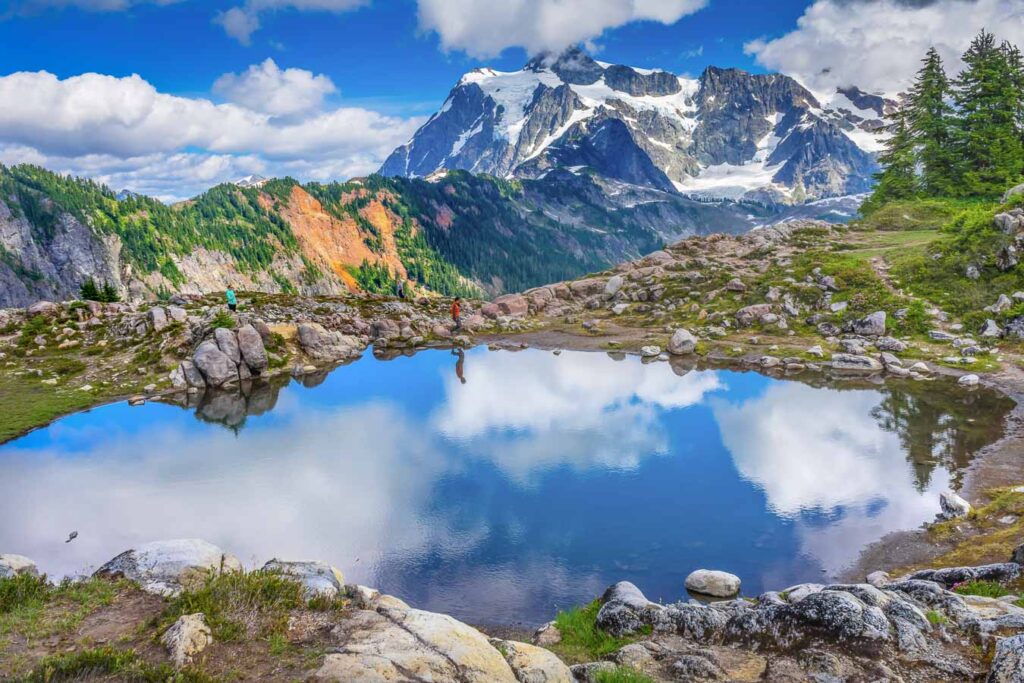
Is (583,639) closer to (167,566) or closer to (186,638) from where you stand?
(186,638)

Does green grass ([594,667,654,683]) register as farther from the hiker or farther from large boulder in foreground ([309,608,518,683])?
the hiker

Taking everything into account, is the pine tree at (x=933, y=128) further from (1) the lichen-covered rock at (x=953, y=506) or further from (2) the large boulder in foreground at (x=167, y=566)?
(2) the large boulder in foreground at (x=167, y=566)

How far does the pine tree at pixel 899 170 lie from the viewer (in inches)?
3346

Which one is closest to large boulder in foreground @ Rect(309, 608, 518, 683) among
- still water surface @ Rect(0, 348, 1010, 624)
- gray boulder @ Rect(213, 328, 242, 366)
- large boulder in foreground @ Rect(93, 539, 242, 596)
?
large boulder in foreground @ Rect(93, 539, 242, 596)

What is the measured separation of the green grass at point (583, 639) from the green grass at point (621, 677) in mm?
2746

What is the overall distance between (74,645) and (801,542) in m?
23.9

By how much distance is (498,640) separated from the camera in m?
13.0

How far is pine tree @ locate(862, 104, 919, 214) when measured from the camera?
85.0 metres

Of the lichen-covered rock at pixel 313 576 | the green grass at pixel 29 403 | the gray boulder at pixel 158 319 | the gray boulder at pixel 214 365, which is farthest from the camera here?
the gray boulder at pixel 158 319

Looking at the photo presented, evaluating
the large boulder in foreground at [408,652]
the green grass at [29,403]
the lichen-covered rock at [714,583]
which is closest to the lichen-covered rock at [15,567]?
the large boulder in foreground at [408,652]

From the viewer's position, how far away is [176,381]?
48062 mm

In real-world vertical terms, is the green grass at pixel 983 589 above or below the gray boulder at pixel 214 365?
below

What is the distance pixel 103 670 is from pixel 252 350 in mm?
45717

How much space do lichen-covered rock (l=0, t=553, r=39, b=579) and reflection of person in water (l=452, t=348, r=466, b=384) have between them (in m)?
36.9
